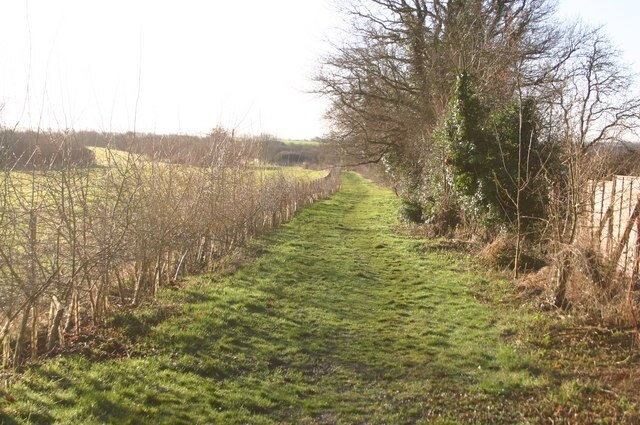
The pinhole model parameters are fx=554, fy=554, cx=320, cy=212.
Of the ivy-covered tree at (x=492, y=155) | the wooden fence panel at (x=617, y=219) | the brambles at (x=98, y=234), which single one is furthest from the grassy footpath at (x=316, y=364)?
the ivy-covered tree at (x=492, y=155)

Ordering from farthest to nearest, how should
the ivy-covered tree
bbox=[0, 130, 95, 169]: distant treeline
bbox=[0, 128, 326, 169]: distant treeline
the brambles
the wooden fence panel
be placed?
the ivy-covered tree < the wooden fence panel < bbox=[0, 128, 326, 169]: distant treeline < bbox=[0, 130, 95, 169]: distant treeline < the brambles

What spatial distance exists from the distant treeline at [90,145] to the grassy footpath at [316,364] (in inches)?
102

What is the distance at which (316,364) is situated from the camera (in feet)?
Answer: 24.3

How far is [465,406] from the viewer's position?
19.7 ft

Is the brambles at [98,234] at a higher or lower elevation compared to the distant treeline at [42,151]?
lower

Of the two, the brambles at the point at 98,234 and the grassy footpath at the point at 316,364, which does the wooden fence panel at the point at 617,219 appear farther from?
the brambles at the point at 98,234

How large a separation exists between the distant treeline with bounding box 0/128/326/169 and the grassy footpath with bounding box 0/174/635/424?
2594 mm

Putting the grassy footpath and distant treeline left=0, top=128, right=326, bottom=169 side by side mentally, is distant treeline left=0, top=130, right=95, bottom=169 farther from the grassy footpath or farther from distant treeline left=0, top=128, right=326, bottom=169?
the grassy footpath

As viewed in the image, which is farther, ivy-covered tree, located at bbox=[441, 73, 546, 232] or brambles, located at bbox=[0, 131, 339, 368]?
ivy-covered tree, located at bbox=[441, 73, 546, 232]

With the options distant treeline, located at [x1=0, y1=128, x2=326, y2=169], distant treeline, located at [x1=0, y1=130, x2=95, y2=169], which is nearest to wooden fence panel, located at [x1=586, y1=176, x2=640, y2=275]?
distant treeline, located at [x1=0, y1=128, x2=326, y2=169]

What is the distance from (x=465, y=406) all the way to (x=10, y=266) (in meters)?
5.39

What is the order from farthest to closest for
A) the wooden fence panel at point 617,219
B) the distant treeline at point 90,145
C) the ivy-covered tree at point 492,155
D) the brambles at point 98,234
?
the ivy-covered tree at point 492,155 < the wooden fence panel at point 617,219 < the distant treeline at point 90,145 < the brambles at point 98,234

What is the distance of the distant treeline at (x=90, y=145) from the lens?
741 centimetres

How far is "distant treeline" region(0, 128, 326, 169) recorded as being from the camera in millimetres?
7414
